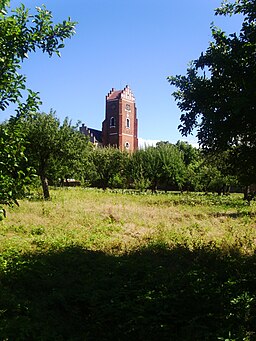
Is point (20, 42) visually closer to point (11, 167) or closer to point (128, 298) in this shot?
point (11, 167)

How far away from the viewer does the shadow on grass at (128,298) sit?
5051 millimetres

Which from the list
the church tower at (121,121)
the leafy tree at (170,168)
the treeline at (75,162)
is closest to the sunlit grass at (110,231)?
Result: the treeline at (75,162)

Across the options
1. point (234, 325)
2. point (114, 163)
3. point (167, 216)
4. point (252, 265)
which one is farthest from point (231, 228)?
point (114, 163)

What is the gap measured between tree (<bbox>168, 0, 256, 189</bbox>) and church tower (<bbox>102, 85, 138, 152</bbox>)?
242 ft

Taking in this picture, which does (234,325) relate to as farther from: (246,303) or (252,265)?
(252,265)

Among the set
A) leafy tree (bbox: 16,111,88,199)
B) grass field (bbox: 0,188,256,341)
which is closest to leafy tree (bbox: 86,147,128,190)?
leafy tree (bbox: 16,111,88,199)

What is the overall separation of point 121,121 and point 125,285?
77.8 meters

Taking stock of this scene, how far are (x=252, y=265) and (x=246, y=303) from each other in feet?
9.32

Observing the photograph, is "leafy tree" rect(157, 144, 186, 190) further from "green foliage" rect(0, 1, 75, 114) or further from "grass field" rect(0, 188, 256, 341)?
"green foliage" rect(0, 1, 75, 114)

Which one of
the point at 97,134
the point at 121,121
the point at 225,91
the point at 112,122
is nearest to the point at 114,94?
the point at 112,122

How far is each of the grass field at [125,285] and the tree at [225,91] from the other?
3.31m

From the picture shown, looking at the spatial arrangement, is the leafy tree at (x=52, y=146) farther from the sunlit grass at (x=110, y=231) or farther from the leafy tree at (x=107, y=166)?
the leafy tree at (x=107, y=166)

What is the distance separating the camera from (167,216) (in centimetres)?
1781

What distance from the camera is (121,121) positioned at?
273 feet
